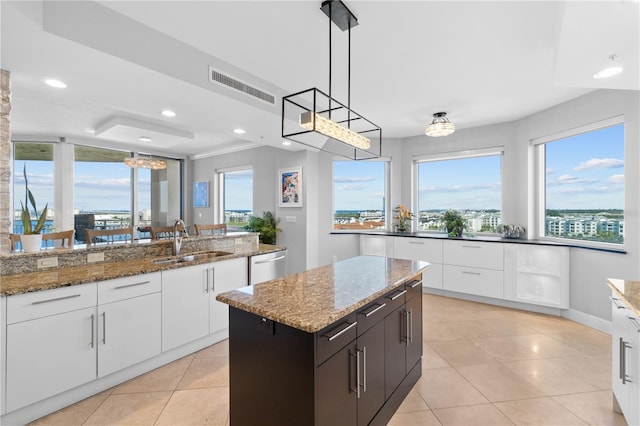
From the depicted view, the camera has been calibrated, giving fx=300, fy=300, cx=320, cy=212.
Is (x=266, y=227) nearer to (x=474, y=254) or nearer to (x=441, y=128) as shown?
(x=441, y=128)

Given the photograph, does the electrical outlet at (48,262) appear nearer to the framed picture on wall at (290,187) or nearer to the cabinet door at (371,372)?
→ the cabinet door at (371,372)

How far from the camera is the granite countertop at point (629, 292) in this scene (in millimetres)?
1474

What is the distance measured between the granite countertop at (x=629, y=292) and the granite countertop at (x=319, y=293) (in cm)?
109

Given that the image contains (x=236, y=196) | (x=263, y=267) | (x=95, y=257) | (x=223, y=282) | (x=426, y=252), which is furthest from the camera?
(x=236, y=196)

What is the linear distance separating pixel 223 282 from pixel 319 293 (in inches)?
64.2

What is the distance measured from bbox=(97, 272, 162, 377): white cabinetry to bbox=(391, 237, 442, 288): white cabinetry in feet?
11.8

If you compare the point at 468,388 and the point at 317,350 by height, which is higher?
the point at 317,350

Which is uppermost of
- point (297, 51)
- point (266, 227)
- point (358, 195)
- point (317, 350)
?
point (297, 51)

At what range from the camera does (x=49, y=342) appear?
189 cm

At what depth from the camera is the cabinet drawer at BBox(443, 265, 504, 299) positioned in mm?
4109

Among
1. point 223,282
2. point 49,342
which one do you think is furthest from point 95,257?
point 223,282

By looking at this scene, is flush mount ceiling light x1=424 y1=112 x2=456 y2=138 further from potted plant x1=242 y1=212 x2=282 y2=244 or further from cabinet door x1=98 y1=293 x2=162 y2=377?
cabinet door x1=98 y1=293 x2=162 y2=377

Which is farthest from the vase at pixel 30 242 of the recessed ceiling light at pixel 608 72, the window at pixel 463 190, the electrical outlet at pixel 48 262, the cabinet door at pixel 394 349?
the window at pixel 463 190

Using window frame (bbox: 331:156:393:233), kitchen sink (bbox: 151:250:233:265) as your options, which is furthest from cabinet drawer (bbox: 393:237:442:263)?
kitchen sink (bbox: 151:250:233:265)
